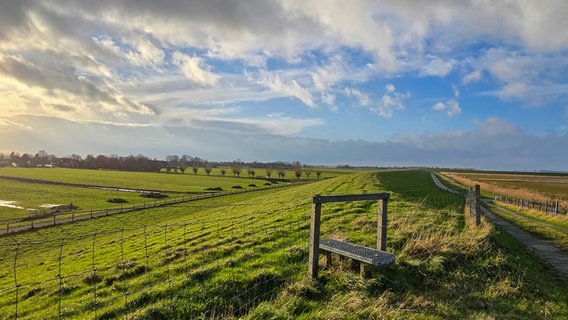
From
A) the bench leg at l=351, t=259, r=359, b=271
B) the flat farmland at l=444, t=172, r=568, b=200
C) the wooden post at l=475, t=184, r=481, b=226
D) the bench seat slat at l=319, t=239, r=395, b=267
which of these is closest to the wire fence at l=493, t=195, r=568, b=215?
the flat farmland at l=444, t=172, r=568, b=200

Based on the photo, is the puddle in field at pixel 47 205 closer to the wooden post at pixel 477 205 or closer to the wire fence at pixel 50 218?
the wire fence at pixel 50 218

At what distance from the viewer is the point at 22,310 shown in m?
10.7

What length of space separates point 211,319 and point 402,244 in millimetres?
6523

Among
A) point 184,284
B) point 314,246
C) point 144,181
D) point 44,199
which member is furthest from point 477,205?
point 144,181

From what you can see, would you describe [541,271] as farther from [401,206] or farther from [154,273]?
[154,273]

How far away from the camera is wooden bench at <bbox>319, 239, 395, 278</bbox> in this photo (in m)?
7.33

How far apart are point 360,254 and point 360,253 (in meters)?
0.08

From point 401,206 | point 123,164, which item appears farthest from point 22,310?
point 123,164

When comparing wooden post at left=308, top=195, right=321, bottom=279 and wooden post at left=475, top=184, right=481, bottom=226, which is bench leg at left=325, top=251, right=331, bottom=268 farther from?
wooden post at left=475, top=184, right=481, bottom=226

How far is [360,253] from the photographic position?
7680mm

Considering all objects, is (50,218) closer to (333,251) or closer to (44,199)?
(44,199)

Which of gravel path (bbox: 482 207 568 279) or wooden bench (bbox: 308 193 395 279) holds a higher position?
wooden bench (bbox: 308 193 395 279)

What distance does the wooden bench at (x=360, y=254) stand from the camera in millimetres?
7332

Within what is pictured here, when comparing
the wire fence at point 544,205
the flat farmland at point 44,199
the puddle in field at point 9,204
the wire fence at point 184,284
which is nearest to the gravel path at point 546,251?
the wire fence at point 184,284
